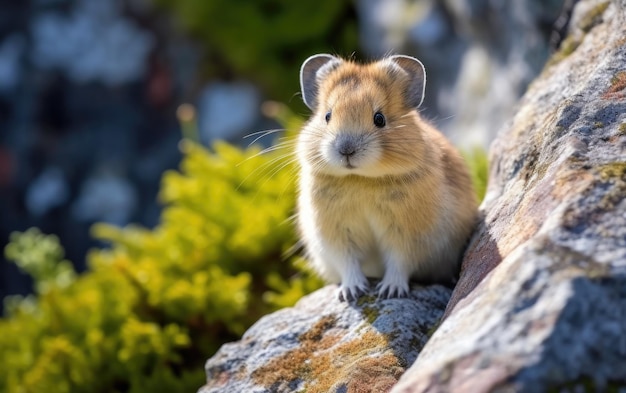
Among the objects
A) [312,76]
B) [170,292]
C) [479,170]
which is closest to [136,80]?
[170,292]

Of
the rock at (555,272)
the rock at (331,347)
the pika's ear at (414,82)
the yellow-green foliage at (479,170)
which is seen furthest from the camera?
the yellow-green foliage at (479,170)

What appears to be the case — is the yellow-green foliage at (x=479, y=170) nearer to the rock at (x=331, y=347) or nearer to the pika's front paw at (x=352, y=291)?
the rock at (x=331, y=347)

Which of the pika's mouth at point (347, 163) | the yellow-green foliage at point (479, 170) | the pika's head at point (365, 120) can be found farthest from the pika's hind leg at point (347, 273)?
the yellow-green foliage at point (479, 170)

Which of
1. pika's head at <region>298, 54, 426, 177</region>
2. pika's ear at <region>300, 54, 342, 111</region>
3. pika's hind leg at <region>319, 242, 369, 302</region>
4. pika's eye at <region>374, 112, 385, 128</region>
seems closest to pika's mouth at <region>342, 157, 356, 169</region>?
pika's head at <region>298, 54, 426, 177</region>

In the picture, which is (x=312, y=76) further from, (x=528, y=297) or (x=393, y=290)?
(x=528, y=297)

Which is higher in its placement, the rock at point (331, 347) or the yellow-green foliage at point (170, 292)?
the yellow-green foliage at point (170, 292)

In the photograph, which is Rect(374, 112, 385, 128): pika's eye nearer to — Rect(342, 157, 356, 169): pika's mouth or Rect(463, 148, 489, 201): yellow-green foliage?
Rect(342, 157, 356, 169): pika's mouth

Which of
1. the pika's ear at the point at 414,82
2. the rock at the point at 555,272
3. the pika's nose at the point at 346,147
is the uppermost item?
the pika's ear at the point at 414,82

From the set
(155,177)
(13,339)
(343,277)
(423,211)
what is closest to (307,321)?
(343,277)
